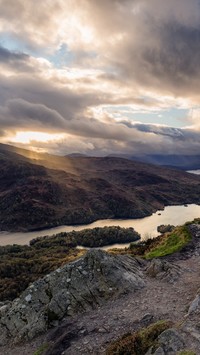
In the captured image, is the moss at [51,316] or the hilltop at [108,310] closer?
the hilltop at [108,310]

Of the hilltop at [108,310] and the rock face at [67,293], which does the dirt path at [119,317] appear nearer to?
the hilltop at [108,310]

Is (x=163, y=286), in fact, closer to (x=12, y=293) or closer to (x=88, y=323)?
(x=88, y=323)

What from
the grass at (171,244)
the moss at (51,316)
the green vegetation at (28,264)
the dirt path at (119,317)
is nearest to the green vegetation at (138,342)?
the dirt path at (119,317)

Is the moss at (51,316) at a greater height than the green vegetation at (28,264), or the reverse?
the moss at (51,316)

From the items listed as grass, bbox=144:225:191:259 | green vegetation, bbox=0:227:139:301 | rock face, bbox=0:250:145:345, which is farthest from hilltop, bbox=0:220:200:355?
green vegetation, bbox=0:227:139:301

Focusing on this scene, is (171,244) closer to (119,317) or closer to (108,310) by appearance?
(108,310)

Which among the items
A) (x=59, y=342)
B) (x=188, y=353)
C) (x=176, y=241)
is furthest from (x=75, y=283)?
(x=176, y=241)
